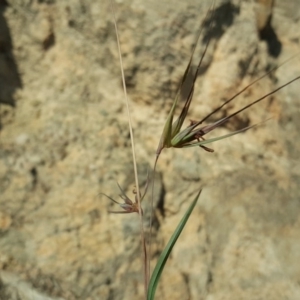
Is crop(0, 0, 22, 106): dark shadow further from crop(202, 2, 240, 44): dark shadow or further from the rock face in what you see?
crop(202, 2, 240, 44): dark shadow

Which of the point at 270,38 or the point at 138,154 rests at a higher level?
the point at 270,38

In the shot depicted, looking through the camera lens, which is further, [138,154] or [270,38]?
[270,38]

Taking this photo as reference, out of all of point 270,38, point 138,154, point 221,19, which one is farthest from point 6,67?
point 270,38

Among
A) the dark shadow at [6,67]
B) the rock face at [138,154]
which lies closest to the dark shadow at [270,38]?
the rock face at [138,154]

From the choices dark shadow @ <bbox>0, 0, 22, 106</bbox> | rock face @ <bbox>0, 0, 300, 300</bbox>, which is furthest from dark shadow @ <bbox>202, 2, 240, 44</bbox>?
dark shadow @ <bbox>0, 0, 22, 106</bbox>

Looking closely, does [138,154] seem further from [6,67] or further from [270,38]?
[270,38]

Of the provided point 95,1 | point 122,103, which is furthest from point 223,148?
point 95,1

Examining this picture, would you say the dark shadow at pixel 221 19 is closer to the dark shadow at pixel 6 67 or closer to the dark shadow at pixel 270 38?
the dark shadow at pixel 270 38

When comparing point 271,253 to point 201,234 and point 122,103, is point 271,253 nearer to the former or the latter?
point 201,234
